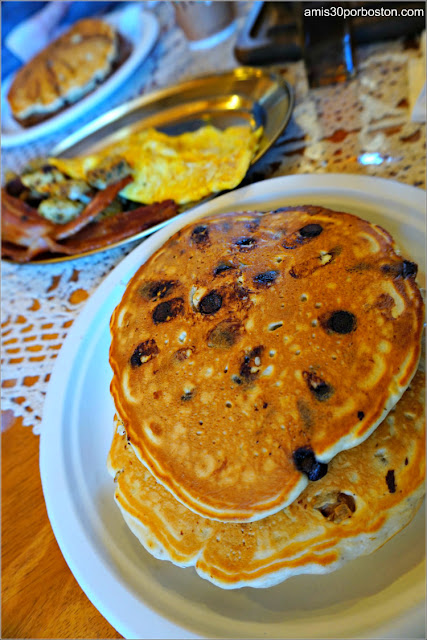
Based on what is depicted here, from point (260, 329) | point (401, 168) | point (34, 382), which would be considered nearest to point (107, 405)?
point (34, 382)

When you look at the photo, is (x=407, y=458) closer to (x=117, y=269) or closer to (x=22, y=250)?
(x=117, y=269)

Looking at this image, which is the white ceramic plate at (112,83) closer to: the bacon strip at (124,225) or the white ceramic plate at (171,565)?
the bacon strip at (124,225)

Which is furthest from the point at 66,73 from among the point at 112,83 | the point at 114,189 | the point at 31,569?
the point at 31,569

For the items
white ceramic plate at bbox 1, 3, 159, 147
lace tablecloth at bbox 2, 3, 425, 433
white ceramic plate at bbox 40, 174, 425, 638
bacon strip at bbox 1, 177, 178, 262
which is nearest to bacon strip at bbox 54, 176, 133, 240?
bacon strip at bbox 1, 177, 178, 262

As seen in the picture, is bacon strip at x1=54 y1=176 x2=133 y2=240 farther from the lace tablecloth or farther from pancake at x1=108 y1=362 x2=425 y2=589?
pancake at x1=108 y1=362 x2=425 y2=589

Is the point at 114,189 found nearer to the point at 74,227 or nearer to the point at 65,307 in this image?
the point at 74,227

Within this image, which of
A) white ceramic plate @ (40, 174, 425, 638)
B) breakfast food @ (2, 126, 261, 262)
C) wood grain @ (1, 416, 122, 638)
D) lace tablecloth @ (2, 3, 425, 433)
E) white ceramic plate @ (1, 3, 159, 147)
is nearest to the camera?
white ceramic plate @ (40, 174, 425, 638)
